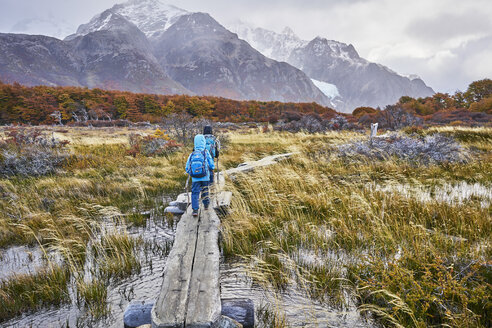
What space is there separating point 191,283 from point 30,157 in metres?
10.2

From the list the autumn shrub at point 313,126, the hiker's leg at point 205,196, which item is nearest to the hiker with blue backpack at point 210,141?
the hiker's leg at point 205,196

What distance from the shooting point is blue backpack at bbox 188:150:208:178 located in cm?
498

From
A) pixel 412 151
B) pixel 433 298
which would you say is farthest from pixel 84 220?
pixel 412 151

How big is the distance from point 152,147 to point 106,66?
20076cm

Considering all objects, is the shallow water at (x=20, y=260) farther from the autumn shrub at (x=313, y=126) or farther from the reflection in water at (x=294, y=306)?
the autumn shrub at (x=313, y=126)

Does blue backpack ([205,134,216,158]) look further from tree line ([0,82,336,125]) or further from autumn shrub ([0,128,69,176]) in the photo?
tree line ([0,82,336,125])

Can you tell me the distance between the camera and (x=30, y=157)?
956 cm

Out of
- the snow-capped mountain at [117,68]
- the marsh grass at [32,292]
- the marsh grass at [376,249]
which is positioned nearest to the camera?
the marsh grass at [376,249]

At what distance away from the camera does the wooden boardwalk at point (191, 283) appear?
7.82ft

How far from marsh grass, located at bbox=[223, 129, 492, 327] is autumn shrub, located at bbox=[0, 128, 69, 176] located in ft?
25.6

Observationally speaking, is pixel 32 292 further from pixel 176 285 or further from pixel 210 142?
pixel 210 142

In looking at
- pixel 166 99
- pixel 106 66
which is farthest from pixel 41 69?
pixel 166 99

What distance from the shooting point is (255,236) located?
4.55 meters

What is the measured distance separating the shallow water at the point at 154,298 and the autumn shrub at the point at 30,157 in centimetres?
593
